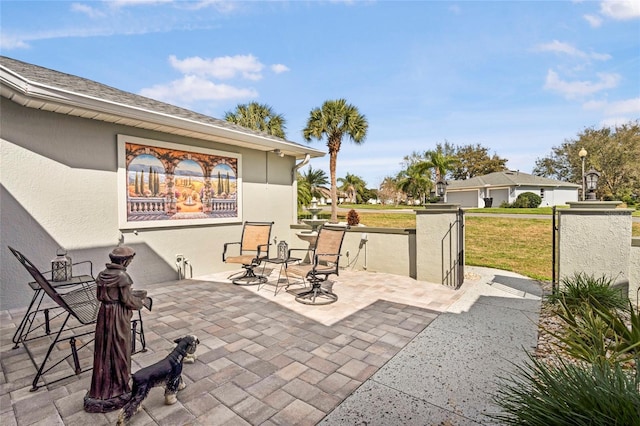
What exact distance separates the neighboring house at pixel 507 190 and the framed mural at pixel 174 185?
2893 centimetres

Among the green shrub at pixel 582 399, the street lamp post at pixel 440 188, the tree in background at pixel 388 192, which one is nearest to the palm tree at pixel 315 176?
the tree in background at pixel 388 192

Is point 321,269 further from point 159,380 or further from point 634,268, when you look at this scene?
point 634,268

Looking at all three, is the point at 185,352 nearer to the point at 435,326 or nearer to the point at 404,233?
the point at 435,326

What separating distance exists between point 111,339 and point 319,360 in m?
1.82

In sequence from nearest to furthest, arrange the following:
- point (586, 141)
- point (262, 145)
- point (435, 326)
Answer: point (435, 326) < point (262, 145) < point (586, 141)

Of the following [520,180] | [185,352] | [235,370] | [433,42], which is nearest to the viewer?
[185,352]

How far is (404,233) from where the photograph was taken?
21.6 feet

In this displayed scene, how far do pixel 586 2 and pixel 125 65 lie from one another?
40.5 ft

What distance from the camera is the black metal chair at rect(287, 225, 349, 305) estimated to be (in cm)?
495

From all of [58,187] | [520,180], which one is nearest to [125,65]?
[58,187]

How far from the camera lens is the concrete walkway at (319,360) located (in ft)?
7.33

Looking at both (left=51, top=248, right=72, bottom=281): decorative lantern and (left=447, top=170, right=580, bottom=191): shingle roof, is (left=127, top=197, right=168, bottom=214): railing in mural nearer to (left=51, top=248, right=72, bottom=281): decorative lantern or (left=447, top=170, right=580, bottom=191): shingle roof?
(left=51, top=248, right=72, bottom=281): decorative lantern

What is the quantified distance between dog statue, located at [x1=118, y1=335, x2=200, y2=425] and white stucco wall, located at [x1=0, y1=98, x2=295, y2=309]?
151 inches

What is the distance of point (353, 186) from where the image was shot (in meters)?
44.2
